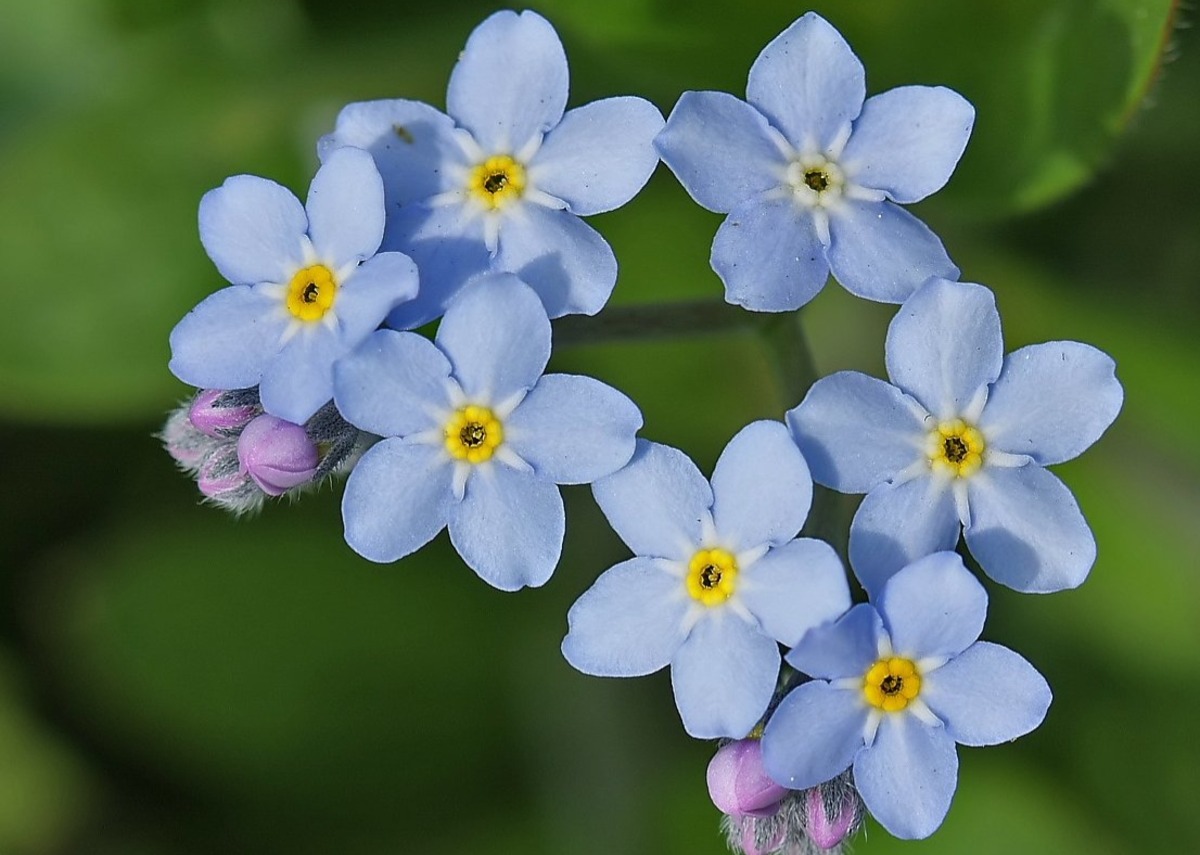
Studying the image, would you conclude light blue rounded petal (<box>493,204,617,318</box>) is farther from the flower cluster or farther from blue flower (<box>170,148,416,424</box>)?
blue flower (<box>170,148,416,424</box>)

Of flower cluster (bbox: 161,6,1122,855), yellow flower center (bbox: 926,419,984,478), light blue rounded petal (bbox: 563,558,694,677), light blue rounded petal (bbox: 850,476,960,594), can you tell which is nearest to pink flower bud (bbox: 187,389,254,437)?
flower cluster (bbox: 161,6,1122,855)

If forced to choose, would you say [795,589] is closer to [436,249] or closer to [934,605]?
[934,605]

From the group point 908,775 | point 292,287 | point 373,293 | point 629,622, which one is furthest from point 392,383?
point 908,775

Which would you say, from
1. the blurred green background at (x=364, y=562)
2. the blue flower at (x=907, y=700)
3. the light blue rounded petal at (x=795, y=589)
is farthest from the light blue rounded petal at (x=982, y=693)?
the blurred green background at (x=364, y=562)

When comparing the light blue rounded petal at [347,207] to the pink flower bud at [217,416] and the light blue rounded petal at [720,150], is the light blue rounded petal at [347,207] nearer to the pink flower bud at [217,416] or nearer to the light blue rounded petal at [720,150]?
the pink flower bud at [217,416]

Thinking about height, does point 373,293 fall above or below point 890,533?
above
